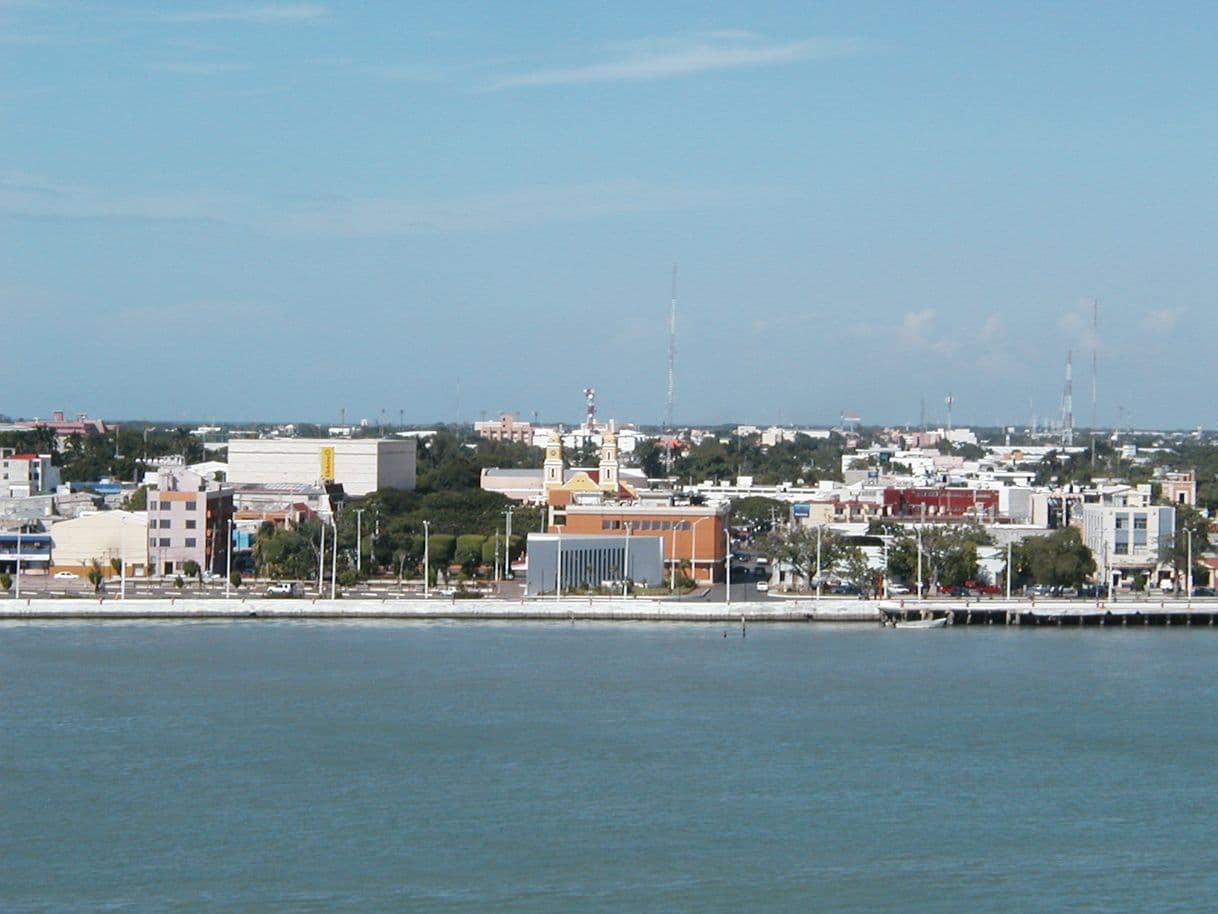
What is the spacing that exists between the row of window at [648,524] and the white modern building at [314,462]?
937 cm

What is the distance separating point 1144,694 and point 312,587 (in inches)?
391

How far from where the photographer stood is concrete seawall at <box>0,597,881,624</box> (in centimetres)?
1922

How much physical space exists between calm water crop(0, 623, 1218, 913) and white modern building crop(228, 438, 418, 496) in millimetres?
15432

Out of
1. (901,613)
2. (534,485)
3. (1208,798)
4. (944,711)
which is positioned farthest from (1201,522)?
(534,485)

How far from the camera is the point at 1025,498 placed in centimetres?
3086

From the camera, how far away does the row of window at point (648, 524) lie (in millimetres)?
23266

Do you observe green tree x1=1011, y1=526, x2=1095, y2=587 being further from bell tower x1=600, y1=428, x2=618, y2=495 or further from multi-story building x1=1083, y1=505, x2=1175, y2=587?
bell tower x1=600, y1=428, x2=618, y2=495

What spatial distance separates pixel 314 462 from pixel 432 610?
44.0ft

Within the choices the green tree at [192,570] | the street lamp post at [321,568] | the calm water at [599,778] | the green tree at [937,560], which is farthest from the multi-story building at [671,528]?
the calm water at [599,778]

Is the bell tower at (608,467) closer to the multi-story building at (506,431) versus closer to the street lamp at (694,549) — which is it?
the street lamp at (694,549)

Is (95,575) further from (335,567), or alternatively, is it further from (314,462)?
(314,462)

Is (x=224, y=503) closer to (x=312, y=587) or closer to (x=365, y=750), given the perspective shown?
(x=312, y=587)

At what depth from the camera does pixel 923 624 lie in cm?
1938

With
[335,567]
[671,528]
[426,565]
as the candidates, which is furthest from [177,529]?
[671,528]
